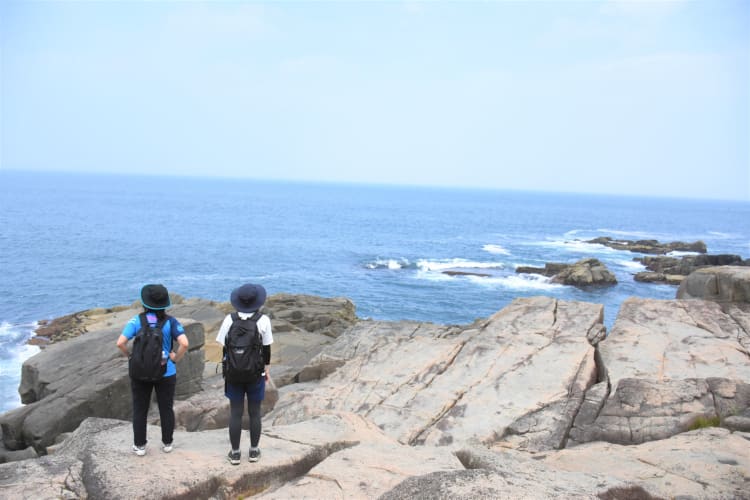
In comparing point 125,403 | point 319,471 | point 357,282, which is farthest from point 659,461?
point 357,282

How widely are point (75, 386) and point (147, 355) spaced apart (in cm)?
1028

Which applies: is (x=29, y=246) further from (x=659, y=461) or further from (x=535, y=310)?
(x=659, y=461)

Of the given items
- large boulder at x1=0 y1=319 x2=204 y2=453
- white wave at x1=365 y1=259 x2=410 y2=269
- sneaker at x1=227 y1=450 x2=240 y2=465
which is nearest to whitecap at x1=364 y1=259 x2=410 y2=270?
white wave at x1=365 y1=259 x2=410 y2=269

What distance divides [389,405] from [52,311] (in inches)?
1631

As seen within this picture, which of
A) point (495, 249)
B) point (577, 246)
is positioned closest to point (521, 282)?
point (495, 249)

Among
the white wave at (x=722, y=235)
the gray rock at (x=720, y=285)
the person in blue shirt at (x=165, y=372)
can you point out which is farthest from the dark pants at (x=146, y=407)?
the white wave at (x=722, y=235)

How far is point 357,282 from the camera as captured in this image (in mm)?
61781

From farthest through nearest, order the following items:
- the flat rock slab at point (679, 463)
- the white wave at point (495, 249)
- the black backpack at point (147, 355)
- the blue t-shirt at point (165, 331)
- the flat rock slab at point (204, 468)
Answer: the white wave at point (495, 249), the blue t-shirt at point (165, 331), the black backpack at point (147, 355), the flat rock slab at point (679, 463), the flat rock slab at point (204, 468)

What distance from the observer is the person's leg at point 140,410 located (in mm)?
7676

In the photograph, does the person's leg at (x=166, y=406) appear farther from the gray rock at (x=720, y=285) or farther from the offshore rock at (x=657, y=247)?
the offshore rock at (x=657, y=247)

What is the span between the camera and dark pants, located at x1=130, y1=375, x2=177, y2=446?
25.3 ft

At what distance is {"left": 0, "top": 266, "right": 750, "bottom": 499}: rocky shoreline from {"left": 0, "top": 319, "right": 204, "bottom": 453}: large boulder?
0.16 feet

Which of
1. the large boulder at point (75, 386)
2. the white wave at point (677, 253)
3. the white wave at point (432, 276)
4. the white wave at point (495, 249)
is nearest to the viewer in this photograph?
the large boulder at point (75, 386)

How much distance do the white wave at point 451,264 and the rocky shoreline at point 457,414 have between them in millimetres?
51984
